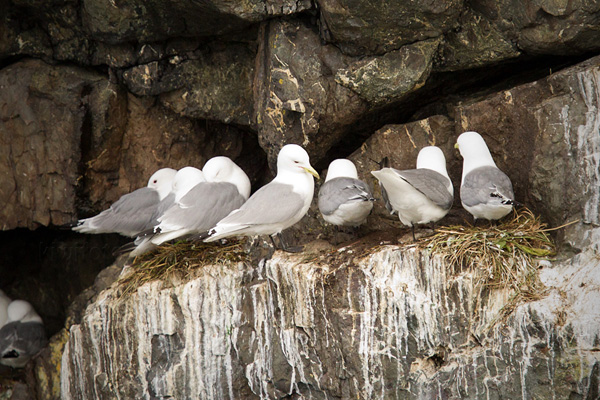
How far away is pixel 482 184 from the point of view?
179 inches

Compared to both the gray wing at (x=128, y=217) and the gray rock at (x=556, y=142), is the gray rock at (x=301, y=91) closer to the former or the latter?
the gray rock at (x=556, y=142)

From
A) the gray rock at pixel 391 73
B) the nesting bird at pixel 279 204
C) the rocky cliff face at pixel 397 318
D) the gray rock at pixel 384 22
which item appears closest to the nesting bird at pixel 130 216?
the rocky cliff face at pixel 397 318

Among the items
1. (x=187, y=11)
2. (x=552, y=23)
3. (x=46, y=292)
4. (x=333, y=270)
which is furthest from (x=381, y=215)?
(x=46, y=292)

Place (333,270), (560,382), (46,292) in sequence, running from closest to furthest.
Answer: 1. (560,382)
2. (333,270)
3. (46,292)

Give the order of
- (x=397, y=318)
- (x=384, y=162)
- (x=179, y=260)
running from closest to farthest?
(x=397, y=318) → (x=384, y=162) → (x=179, y=260)

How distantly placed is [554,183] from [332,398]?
6.99ft

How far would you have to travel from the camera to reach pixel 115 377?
5.62m

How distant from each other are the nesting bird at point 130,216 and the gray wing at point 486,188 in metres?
2.72

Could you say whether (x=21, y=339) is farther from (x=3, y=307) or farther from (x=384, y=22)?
(x=384, y=22)

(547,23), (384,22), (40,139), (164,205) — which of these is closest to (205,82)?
(164,205)

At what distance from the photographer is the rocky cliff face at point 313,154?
4.26m

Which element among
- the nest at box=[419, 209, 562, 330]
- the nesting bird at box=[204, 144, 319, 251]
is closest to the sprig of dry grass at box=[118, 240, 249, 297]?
the nesting bird at box=[204, 144, 319, 251]

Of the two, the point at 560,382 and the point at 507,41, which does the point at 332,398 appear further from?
the point at 507,41

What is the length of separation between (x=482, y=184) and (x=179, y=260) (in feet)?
8.38
